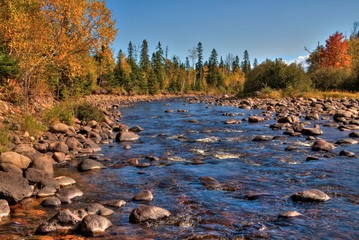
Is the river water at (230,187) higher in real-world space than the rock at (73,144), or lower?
lower

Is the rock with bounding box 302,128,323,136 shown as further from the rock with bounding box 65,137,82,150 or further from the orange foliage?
the orange foliage

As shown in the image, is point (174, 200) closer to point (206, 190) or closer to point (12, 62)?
point (206, 190)

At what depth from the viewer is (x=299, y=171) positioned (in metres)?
10.0

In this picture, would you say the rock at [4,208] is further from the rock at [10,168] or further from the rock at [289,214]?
the rock at [289,214]

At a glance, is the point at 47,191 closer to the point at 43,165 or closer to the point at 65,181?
the point at 65,181

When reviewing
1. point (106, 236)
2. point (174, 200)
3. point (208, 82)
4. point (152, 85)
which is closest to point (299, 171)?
point (174, 200)

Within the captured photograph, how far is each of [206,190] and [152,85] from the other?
6550cm

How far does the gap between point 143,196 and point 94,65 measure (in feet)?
139

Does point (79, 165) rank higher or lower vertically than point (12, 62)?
lower

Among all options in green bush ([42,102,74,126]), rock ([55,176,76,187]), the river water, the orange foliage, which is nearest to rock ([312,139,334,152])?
the river water

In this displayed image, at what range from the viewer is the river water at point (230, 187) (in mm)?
6164

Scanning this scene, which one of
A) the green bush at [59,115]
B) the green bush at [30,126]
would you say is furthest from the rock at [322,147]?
the green bush at [59,115]

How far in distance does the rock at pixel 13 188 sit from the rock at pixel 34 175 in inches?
22.5

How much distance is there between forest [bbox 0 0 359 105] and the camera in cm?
1642
